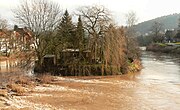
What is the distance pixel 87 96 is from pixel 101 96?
3.49 ft

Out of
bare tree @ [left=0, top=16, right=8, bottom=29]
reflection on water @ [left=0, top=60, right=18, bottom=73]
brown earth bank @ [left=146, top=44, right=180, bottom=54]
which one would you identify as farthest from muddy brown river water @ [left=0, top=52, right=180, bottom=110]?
brown earth bank @ [left=146, top=44, right=180, bottom=54]

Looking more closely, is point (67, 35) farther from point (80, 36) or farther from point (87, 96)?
point (87, 96)

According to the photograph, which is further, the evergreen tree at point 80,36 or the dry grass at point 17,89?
the evergreen tree at point 80,36

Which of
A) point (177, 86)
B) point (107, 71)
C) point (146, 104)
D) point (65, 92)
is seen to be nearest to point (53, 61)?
point (107, 71)

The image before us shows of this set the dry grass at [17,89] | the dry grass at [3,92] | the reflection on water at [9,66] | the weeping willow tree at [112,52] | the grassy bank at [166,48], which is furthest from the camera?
the grassy bank at [166,48]

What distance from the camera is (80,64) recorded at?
34.6 m

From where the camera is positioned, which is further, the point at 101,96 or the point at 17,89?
the point at 17,89

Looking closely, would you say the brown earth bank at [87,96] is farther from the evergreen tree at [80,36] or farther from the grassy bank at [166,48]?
the grassy bank at [166,48]

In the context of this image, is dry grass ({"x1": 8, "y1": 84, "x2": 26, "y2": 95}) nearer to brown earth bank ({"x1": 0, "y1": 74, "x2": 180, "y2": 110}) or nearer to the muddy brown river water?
brown earth bank ({"x1": 0, "y1": 74, "x2": 180, "y2": 110})

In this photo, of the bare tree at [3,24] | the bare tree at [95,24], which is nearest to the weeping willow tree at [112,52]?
the bare tree at [95,24]

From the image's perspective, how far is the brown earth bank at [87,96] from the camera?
18969mm

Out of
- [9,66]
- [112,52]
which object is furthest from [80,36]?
[9,66]

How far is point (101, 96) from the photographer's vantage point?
22.3m

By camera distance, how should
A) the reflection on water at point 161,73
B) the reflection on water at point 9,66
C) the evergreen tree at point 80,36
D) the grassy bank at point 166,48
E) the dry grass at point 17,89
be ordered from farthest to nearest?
1. the grassy bank at point 166,48
2. the reflection on water at point 9,66
3. the evergreen tree at point 80,36
4. the reflection on water at point 161,73
5. the dry grass at point 17,89
